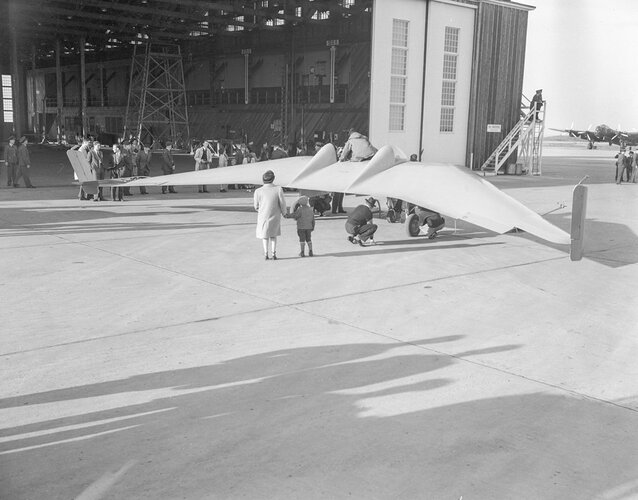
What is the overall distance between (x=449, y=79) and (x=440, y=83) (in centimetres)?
86

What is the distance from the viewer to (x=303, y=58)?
1786 inches

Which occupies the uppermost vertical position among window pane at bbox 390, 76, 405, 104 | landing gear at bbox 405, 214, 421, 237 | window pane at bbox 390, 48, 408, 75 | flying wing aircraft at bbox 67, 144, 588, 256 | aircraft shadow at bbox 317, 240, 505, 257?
window pane at bbox 390, 48, 408, 75

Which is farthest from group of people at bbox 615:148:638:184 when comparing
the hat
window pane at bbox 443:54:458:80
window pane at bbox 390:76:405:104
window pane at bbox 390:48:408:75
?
the hat

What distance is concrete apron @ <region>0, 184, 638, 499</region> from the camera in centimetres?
454

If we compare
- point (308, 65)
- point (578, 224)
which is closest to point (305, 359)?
point (578, 224)

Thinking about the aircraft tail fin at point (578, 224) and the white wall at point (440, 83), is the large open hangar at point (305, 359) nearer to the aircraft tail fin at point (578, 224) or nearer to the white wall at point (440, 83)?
the aircraft tail fin at point (578, 224)

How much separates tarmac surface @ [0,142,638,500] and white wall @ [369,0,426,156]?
1807 cm

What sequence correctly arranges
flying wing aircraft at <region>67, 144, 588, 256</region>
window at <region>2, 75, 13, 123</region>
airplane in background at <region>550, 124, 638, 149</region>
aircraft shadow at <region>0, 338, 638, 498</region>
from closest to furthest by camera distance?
1. aircraft shadow at <region>0, 338, 638, 498</region>
2. flying wing aircraft at <region>67, 144, 588, 256</region>
3. window at <region>2, 75, 13, 123</region>
4. airplane in background at <region>550, 124, 638, 149</region>

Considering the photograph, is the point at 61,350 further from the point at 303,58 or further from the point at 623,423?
the point at 303,58

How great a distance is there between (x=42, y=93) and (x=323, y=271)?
2955 inches

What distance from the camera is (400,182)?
13703 mm

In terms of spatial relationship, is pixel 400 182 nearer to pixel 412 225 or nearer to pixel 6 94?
pixel 412 225

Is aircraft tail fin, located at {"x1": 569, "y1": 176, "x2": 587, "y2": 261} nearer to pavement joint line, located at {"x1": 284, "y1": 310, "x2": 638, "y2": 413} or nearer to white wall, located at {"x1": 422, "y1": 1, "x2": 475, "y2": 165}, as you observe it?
pavement joint line, located at {"x1": 284, "y1": 310, "x2": 638, "y2": 413}

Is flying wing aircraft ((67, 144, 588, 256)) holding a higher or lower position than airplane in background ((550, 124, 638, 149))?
lower
